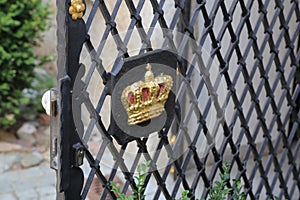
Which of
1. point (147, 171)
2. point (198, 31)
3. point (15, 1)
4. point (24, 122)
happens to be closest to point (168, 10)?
point (198, 31)

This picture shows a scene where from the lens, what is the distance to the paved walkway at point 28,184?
364 cm

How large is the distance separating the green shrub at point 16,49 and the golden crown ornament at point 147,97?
232 cm

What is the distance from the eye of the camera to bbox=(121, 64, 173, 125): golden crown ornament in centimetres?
206

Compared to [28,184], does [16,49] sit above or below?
above

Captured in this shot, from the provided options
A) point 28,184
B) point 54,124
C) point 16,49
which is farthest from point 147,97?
point 16,49

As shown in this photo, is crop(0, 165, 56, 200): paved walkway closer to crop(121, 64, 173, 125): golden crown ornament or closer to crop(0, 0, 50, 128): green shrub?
crop(0, 0, 50, 128): green shrub

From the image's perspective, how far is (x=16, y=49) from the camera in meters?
4.37

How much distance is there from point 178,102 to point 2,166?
2.11 meters

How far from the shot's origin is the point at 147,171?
7.59 ft

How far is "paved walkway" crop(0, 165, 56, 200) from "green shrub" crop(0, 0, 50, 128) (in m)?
0.58

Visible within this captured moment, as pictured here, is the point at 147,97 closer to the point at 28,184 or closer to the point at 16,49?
the point at 28,184

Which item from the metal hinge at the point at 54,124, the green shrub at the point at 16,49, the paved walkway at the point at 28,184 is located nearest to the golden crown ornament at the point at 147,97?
the metal hinge at the point at 54,124

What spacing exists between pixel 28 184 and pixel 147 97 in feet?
6.37

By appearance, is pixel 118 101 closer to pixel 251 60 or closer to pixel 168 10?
pixel 168 10
